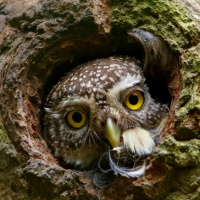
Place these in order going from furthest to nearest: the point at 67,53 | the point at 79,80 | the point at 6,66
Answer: the point at 67,53 → the point at 79,80 → the point at 6,66

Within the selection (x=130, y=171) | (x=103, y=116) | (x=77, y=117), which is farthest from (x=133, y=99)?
(x=130, y=171)

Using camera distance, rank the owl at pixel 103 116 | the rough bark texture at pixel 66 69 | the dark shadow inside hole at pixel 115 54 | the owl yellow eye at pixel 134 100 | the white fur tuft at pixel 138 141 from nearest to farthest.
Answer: the rough bark texture at pixel 66 69, the white fur tuft at pixel 138 141, the owl at pixel 103 116, the owl yellow eye at pixel 134 100, the dark shadow inside hole at pixel 115 54

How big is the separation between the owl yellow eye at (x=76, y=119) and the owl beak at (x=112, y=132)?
27 centimetres

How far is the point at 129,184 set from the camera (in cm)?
188

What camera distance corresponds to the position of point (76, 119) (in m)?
2.49

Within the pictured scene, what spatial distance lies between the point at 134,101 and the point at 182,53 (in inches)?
18.2

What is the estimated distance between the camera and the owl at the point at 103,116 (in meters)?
2.22

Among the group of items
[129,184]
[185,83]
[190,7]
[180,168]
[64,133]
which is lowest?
[64,133]

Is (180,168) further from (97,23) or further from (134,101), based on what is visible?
(97,23)

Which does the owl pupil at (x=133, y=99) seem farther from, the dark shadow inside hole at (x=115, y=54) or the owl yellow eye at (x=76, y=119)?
the owl yellow eye at (x=76, y=119)

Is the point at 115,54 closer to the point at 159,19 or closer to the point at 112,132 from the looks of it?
the point at 159,19

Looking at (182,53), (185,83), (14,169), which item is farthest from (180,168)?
(14,169)

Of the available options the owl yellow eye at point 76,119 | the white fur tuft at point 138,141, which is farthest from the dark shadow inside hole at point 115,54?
the white fur tuft at point 138,141

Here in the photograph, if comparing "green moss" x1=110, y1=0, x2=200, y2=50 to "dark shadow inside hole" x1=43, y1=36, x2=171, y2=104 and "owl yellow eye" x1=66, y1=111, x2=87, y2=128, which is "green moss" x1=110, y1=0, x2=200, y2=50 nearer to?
"dark shadow inside hole" x1=43, y1=36, x2=171, y2=104
